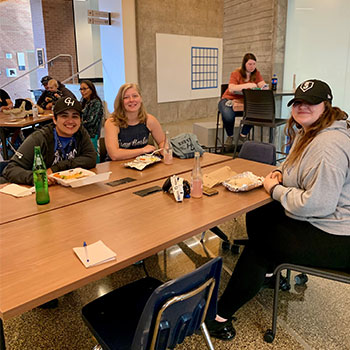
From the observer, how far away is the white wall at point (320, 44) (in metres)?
4.58

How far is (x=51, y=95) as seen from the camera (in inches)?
213

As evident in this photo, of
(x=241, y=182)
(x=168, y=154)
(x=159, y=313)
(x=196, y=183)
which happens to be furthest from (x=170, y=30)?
(x=159, y=313)

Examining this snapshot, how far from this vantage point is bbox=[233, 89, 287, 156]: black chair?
403cm

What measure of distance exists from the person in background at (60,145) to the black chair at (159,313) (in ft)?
3.37

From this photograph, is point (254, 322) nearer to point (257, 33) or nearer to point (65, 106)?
point (65, 106)

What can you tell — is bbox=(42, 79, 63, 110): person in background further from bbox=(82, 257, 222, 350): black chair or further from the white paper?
bbox=(82, 257, 222, 350): black chair

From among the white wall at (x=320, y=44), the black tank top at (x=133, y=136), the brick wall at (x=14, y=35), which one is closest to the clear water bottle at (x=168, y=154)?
the black tank top at (x=133, y=136)

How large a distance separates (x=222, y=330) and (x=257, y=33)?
17.6ft

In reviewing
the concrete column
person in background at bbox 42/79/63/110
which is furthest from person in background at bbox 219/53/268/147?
person in background at bbox 42/79/63/110

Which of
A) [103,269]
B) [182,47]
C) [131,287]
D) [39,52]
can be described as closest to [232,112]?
[182,47]

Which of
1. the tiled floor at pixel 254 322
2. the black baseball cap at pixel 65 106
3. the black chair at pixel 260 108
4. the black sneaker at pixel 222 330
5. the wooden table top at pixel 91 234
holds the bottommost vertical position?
the tiled floor at pixel 254 322

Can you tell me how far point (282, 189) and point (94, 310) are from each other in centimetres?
104

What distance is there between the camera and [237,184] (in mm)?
1837

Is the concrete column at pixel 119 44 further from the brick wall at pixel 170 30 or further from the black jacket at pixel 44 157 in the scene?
the black jacket at pixel 44 157
